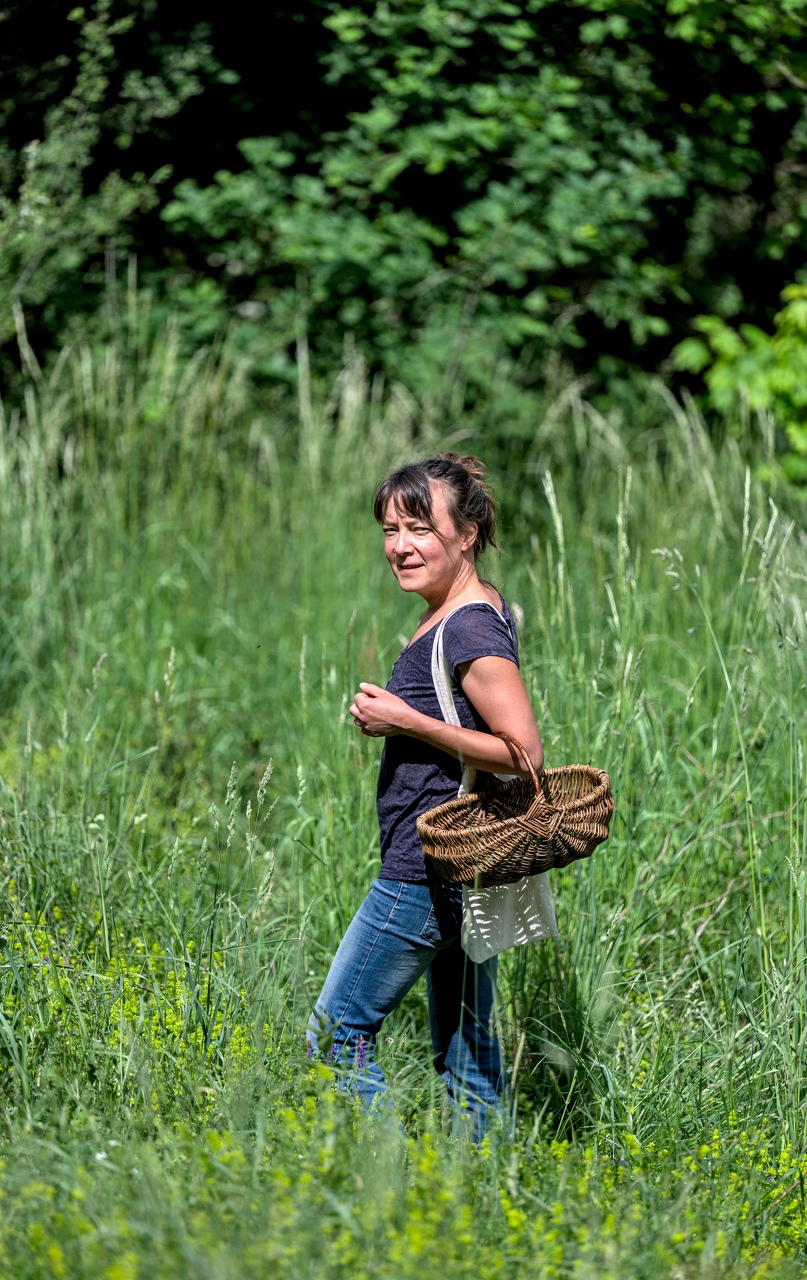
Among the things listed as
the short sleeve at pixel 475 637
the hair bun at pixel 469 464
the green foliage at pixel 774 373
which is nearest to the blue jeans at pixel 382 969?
the short sleeve at pixel 475 637

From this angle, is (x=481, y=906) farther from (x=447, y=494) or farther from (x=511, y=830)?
(x=447, y=494)

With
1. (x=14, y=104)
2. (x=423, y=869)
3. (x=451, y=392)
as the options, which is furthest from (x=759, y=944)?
(x=14, y=104)

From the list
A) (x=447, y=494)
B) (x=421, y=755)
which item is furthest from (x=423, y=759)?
(x=447, y=494)

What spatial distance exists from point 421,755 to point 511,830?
0.93 feet

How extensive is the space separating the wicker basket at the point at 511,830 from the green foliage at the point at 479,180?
440 cm

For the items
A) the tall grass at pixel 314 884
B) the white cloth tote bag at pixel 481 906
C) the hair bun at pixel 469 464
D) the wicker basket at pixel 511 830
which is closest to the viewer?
the tall grass at pixel 314 884

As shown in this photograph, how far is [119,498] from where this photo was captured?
4930 millimetres

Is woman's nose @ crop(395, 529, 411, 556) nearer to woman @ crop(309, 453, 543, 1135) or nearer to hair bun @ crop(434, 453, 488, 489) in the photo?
woman @ crop(309, 453, 543, 1135)

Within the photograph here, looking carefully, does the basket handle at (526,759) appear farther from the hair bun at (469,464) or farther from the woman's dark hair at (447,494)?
the hair bun at (469,464)

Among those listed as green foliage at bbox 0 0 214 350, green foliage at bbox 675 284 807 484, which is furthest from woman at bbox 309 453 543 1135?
green foliage at bbox 675 284 807 484

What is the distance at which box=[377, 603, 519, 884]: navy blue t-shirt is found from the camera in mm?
2232

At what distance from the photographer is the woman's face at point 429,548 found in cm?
232

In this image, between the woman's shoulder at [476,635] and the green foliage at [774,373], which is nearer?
the woman's shoulder at [476,635]

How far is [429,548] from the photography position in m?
2.31
